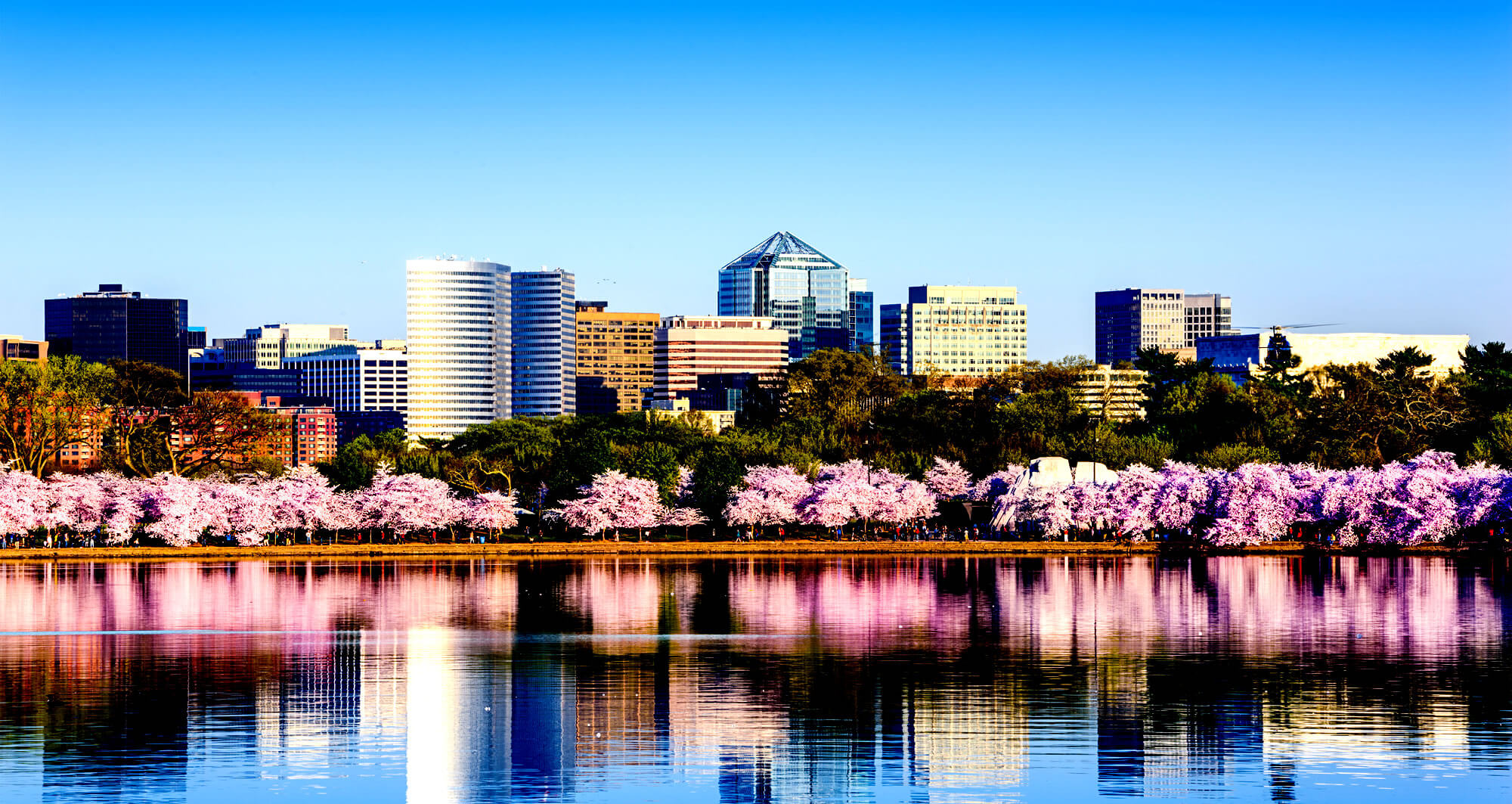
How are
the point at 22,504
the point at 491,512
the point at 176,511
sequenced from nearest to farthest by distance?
the point at 22,504 → the point at 176,511 → the point at 491,512

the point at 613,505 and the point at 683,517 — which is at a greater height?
the point at 613,505

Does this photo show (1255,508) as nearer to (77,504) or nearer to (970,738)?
(77,504)

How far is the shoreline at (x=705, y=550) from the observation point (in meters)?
107

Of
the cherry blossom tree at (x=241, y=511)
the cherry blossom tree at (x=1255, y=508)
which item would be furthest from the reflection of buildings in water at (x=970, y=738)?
the cherry blossom tree at (x=241, y=511)

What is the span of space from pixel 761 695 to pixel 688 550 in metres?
68.7

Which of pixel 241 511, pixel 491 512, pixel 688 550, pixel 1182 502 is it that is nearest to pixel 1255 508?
pixel 1182 502

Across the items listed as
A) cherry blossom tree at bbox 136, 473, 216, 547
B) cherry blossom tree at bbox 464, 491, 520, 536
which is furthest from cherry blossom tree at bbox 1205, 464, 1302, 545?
cherry blossom tree at bbox 136, 473, 216, 547

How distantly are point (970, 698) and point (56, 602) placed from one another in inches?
1661

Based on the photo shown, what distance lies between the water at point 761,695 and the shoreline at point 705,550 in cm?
3084

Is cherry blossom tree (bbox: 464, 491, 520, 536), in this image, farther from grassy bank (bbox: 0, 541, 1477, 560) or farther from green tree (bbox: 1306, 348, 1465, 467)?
green tree (bbox: 1306, 348, 1465, 467)

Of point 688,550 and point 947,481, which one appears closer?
point 688,550

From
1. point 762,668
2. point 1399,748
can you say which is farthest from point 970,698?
point 1399,748

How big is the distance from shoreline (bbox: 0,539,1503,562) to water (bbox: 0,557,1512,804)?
3084 centimetres

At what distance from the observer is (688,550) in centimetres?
11256
